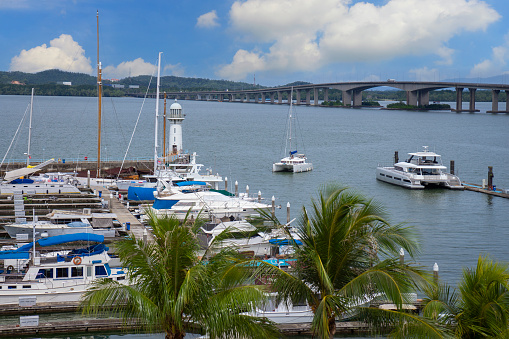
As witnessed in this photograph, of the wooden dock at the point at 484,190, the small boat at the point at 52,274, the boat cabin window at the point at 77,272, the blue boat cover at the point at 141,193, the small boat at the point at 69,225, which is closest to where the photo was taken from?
the small boat at the point at 52,274

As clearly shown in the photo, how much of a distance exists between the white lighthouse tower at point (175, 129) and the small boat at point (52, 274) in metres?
27.7

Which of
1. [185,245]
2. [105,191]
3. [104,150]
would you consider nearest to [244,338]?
[185,245]

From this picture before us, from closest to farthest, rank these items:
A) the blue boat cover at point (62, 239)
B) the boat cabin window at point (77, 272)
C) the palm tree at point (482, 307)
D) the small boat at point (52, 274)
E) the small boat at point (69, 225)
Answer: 1. the palm tree at point (482, 307)
2. the small boat at point (52, 274)
3. the boat cabin window at point (77, 272)
4. the blue boat cover at point (62, 239)
5. the small boat at point (69, 225)

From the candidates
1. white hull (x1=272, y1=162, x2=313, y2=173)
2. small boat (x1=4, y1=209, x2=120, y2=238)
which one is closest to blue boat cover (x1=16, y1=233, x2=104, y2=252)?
small boat (x1=4, y1=209, x2=120, y2=238)

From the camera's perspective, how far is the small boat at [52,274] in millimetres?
19250

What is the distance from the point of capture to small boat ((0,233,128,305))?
63.2 feet

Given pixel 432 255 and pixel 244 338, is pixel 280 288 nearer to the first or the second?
pixel 244 338

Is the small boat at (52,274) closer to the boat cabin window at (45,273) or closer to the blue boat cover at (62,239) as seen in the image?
the boat cabin window at (45,273)

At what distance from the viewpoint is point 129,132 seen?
112 meters

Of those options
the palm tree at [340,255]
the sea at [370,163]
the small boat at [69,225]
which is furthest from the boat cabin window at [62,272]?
the palm tree at [340,255]

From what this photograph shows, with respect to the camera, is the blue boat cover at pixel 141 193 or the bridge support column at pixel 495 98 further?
the bridge support column at pixel 495 98

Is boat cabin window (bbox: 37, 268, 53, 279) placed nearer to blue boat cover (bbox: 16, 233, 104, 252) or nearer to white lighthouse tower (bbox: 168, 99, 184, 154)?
blue boat cover (bbox: 16, 233, 104, 252)

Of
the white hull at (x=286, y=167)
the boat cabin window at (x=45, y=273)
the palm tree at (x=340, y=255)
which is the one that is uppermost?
the palm tree at (x=340, y=255)

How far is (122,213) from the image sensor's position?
1233 inches
